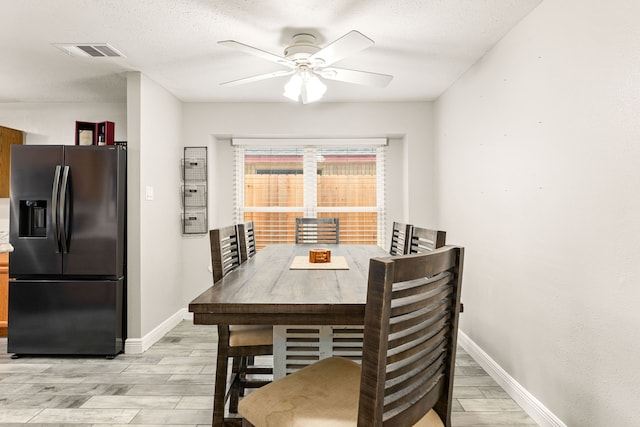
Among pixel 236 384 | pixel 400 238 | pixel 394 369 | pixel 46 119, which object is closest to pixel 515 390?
pixel 400 238

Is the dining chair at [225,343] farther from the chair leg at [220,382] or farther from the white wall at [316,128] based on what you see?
the white wall at [316,128]

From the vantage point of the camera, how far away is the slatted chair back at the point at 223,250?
1878 mm

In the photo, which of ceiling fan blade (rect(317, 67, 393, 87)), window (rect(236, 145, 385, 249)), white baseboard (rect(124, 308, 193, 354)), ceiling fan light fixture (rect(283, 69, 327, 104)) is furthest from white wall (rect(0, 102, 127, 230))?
ceiling fan blade (rect(317, 67, 393, 87))

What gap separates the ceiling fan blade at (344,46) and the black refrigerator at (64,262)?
1.94 metres

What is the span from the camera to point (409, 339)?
936mm

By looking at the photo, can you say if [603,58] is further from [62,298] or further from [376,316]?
[62,298]

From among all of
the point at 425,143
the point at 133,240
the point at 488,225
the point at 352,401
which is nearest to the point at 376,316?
the point at 352,401

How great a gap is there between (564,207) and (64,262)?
3476mm

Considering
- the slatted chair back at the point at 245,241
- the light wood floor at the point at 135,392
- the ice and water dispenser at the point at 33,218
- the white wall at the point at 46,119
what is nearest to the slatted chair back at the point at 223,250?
the slatted chair back at the point at 245,241

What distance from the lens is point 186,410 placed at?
2.23 metres

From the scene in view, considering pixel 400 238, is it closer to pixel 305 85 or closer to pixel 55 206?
pixel 305 85

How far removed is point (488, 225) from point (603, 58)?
1.39 metres

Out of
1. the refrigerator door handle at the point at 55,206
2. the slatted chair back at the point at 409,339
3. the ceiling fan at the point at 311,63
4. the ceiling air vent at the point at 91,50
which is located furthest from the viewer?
the refrigerator door handle at the point at 55,206

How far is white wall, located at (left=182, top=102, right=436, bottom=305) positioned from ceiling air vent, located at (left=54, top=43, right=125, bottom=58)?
1.33 m
